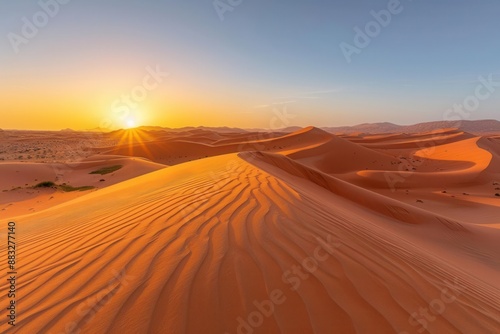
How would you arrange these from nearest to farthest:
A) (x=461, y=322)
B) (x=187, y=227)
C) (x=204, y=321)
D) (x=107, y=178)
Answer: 1. (x=204, y=321)
2. (x=461, y=322)
3. (x=187, y=227)
4. (x=107, y=178)

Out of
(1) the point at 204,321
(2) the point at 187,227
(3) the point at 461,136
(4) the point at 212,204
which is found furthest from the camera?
(3) the point at 461,136

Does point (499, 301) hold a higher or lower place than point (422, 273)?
lower

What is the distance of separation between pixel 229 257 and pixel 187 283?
433 mm

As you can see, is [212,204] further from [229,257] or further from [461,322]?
[461,322]

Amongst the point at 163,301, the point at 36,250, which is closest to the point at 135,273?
the point at 163,301

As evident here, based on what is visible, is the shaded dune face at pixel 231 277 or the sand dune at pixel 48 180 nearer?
the shaded dune face at pixel 231 277

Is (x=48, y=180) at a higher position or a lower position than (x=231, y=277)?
lower

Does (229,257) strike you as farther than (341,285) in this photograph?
Yes

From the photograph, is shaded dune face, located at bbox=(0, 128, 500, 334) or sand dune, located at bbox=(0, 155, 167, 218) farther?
sand dune, located at bbox=(0, 155, 167, 218)

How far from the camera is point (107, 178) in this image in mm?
15531

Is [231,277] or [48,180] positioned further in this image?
[48,180]

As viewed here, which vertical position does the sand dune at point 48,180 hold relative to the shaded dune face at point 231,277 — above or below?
below

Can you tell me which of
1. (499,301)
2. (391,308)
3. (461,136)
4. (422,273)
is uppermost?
(391,308)

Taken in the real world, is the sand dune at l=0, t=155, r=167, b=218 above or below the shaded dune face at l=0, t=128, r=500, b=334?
below
